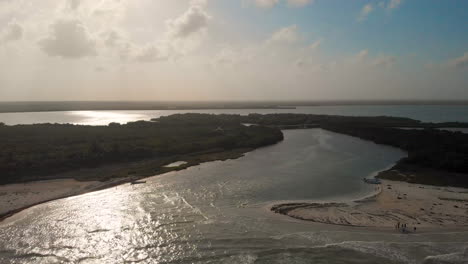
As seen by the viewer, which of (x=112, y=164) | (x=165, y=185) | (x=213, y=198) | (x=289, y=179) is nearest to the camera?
(x=213, y=198)

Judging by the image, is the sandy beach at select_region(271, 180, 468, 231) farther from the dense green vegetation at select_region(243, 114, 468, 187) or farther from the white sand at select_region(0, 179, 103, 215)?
the white sand at select_region(0, 179, 103, 215)

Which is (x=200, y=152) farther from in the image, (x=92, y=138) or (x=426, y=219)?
(x=426, y=219)

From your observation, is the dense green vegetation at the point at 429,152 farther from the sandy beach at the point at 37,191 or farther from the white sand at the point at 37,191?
the white sand at the point at 37,191

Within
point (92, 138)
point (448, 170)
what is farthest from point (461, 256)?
point (92, 138)

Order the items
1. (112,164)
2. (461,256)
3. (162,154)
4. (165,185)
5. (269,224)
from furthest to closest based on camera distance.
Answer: (162,154)
(112,164)
(165,185)
(269,224)
(461,256)

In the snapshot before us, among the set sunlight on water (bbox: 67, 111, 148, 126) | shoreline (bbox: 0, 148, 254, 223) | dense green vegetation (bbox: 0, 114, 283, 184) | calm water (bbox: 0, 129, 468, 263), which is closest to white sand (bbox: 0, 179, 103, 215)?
shoreline (bbox: 0, 148, 254, 223)

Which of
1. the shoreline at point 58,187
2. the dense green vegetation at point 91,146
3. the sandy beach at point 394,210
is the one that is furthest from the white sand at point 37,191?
the sandy beach at point 394,210

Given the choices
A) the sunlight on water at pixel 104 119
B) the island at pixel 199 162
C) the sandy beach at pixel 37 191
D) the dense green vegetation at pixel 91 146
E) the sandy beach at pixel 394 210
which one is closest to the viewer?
the sandy beach at pixel 394 210
